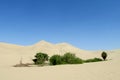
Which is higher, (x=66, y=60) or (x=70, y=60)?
(x=66, y=60)

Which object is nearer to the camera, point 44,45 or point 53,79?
point 53,79

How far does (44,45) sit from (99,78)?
10706 centimetres

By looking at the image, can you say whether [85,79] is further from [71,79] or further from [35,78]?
[35,78]

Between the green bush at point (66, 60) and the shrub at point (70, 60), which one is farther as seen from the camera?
the green bush at point (66, 60)

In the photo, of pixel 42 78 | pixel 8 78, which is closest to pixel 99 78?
pixel 42 78

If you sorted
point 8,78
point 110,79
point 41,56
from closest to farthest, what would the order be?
point 110,79
point 8,78
point 41,56

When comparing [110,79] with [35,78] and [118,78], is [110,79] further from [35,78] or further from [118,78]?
[35,78]

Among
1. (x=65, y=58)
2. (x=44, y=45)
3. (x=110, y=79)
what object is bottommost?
(x=110, y=79)

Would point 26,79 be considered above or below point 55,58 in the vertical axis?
below

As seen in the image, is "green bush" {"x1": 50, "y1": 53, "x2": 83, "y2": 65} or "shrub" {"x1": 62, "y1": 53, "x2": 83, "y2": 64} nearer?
"shrub" {"x1": 62, "y1": 53, "x2": 83, "y2": 64}

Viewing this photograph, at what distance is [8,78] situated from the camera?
54.7 ft

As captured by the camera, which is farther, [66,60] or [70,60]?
[66,60]

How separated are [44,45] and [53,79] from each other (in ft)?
348

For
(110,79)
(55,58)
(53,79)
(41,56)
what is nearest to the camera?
(110,79)
